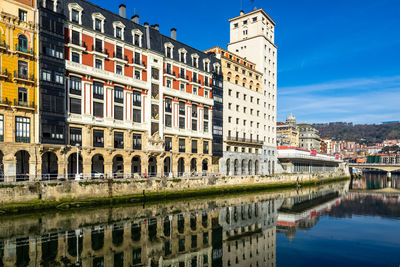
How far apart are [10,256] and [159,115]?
4014 cm

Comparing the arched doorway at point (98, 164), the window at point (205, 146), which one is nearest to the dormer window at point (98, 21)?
the arched doorway at point (98, 164)

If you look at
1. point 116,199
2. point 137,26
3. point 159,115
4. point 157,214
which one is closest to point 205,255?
point 157,214

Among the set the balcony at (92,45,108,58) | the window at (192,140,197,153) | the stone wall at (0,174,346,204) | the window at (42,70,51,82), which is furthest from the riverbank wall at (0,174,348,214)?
the balcony at (92,45,108,58)

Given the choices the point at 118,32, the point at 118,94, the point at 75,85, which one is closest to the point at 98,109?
the point at 118,94

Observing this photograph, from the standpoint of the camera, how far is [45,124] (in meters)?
43.6

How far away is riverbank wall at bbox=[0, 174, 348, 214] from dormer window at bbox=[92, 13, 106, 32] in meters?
26.5

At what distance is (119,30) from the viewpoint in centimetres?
5603

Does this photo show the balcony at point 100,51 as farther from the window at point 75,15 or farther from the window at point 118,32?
the window at point 75,15

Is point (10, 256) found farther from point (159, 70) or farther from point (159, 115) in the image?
point (159, 70)

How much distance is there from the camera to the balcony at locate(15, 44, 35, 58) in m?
41.8

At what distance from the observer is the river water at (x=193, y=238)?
24.3 m

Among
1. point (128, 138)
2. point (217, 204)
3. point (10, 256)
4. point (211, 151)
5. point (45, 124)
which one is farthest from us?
point (211, 151)

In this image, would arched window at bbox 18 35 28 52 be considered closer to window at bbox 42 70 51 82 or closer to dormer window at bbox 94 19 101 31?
window at bbox 42 70 51 82

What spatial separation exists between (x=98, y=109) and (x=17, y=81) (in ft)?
41.6
